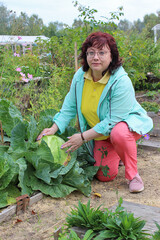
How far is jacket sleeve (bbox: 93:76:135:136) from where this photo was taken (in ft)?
8.70

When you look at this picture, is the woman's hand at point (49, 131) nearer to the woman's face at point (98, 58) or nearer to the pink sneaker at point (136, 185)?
the woman's face at point (98, 58)

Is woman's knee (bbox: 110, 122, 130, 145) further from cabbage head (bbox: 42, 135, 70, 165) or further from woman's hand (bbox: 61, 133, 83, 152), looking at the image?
cabbage head (bbox: 42, 135, 70, 165)

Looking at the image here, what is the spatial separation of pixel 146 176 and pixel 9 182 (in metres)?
1.55

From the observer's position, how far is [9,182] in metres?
2.37

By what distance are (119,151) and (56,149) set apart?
612 millimetres

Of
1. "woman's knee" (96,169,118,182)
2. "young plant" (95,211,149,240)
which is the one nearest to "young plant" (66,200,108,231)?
"young plant" (95,211,149,240)

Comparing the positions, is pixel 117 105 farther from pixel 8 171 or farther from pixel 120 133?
pixel 8 171

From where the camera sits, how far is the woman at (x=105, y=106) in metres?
2.66

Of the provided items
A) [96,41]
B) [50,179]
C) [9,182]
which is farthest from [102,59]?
[9,182]

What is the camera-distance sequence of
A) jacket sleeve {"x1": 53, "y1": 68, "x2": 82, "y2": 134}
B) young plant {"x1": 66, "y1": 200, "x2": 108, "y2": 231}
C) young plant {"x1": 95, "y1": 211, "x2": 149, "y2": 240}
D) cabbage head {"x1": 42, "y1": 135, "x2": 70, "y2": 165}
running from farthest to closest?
jacket sleeve {"x1": 53, "y1": 68, "x2": 82, "y2": 134}, cabbage head {"x1": 42, "y1": 135, "x2": 70, "y2": 165}, young plant {"x1": 66, "y1": 200, "x2": 108, "y2": 231}, young plant {"x1": 95, "y1": 211, "x2": 149, "y2": 240}

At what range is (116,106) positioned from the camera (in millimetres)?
2668

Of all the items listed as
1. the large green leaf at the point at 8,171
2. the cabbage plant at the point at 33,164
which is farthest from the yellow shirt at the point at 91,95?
the large green leaf at the point at 8,171

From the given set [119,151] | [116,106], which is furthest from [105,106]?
[119,151]

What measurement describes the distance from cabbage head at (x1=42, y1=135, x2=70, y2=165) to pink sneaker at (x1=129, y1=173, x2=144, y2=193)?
0.68 metres
